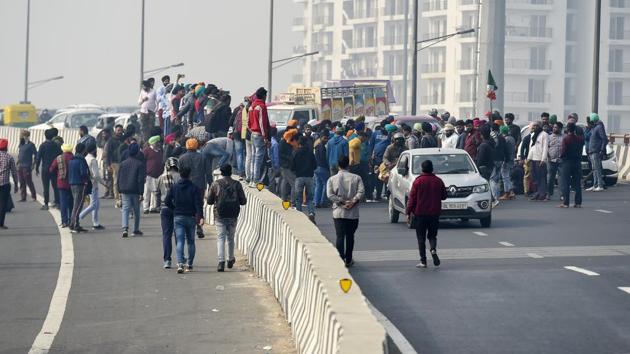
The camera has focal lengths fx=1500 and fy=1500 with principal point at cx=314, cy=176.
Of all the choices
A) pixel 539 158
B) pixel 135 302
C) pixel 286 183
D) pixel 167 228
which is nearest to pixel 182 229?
pixel 167 228

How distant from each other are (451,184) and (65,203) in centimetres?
780

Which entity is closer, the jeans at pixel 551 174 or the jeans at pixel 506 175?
the jeans at pixel 551 174

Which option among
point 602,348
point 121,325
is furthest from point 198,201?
point 602,348

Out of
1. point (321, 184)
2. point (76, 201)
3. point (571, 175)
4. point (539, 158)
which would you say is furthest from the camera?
point (539, 158)

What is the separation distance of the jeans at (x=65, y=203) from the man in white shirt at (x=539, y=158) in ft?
35.5

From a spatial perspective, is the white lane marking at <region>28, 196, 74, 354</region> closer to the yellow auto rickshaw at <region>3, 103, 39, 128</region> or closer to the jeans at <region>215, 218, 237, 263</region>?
the jeans at <region>215, 218, 237, 263</region>

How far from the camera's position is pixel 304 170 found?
28812 mm

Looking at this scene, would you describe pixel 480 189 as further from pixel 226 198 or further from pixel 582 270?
pixel 226 198

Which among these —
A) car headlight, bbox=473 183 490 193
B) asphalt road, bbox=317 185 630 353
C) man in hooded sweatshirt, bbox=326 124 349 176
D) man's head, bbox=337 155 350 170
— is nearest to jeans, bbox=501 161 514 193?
asphalt road, bbox=317 185 630 353

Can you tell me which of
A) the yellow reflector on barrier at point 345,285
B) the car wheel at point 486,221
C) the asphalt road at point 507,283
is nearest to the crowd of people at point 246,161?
the asphalt road at point 507,283

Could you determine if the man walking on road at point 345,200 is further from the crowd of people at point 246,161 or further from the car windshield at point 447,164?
the car windshield at point 447,164

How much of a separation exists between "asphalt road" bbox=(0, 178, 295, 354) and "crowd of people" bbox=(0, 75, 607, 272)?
0.89 metres

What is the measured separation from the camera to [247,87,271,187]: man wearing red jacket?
25.9 metres

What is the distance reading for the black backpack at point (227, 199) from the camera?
859 inches
